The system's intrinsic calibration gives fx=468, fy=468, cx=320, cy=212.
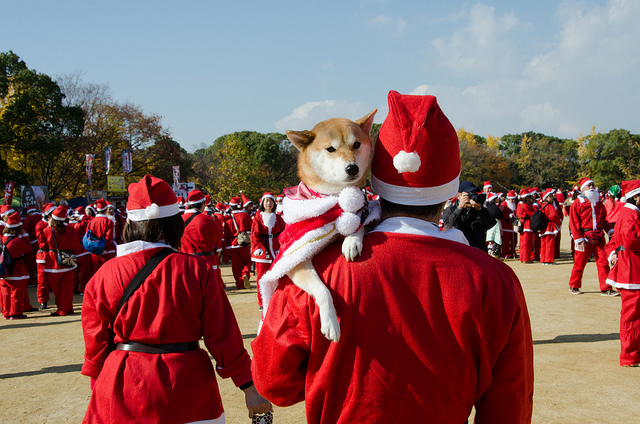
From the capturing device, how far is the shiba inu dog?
1680mm

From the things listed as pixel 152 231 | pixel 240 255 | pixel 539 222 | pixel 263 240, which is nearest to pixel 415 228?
pixel 152 231

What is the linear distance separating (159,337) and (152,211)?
0.79 metres

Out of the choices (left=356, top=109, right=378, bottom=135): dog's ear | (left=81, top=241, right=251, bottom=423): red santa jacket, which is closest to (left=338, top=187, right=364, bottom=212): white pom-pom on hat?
(left=356, top=109, right=378, bottom=135): dog's ear

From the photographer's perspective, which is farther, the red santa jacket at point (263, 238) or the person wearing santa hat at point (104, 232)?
the person wearing santa hat at point (104, 232)

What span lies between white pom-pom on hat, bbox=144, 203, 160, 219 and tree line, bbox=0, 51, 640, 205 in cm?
2491

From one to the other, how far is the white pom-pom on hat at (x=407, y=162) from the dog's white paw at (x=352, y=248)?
0.30 meters

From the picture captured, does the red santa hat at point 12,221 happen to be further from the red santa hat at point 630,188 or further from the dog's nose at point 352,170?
the red santa hat at point 630,188

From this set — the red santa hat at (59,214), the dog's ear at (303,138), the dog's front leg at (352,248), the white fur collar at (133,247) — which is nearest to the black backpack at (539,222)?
the red santa hat at (59,214)

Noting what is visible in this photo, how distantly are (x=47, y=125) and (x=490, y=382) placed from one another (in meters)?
31.5

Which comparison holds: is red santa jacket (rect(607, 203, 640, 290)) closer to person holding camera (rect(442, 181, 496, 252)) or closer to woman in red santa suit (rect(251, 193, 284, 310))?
person holding camera (rect(442, 181, 496, 252))

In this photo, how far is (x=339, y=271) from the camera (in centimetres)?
→ 168

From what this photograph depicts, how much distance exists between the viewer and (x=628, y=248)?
232 inches

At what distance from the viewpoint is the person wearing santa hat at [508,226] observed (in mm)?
16609

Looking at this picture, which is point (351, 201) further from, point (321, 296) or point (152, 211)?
point (152, 211)
